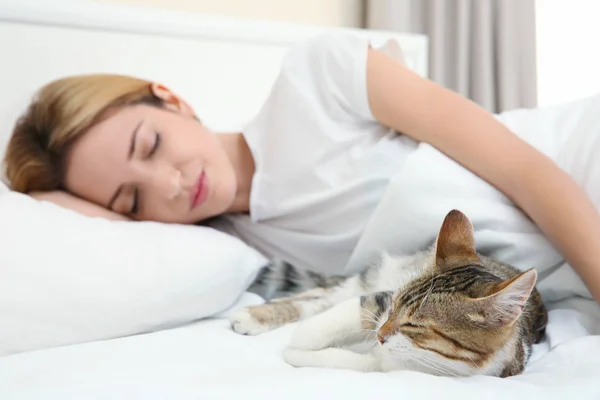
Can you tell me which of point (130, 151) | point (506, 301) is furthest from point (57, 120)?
point (506, 301)

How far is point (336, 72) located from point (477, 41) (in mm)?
1061

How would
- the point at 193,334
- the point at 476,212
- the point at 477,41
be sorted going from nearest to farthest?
the point at 193,334, the point at 476,212, the point at 477,41

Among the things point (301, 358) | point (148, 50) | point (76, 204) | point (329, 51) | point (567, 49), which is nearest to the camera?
point (301, 358)

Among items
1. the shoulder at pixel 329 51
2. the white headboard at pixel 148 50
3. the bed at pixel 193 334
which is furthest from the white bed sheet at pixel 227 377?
the white headboard at pixel 148 50

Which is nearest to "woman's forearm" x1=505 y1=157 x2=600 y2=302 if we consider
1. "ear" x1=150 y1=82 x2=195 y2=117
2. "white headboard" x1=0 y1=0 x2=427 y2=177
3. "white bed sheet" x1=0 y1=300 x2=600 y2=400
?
"white bed sheet" x1=0 y1=300 x2=600 y2=400

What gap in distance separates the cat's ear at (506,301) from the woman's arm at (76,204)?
0.79m

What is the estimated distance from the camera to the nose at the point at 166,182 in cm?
114

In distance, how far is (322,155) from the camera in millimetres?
1204

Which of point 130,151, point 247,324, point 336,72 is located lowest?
point 247,324

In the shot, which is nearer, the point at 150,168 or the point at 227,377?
the point at 227,377

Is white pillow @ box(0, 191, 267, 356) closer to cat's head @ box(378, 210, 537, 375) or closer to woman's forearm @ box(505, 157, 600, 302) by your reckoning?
cat's head @ box(378, 210, 537, 375)

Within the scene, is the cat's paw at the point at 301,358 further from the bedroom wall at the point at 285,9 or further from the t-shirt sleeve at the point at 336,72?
the bedroom wall at the point at 285,9

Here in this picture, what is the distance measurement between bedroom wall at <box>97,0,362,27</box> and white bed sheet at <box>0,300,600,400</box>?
1.27 m

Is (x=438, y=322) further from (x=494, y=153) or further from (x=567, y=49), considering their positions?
(x=567, y=49)
